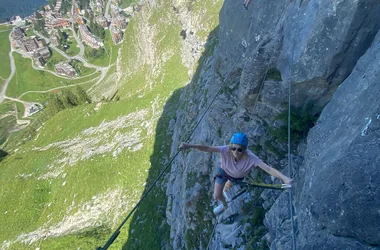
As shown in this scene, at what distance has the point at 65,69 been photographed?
149 meters

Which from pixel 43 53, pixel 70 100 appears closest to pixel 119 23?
pixel 43 53

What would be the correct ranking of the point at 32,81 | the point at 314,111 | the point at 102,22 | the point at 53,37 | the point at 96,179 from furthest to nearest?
the point at 53,37, the point at 102,22, the point at 32,81, the point at 96,179, the point at 314,111

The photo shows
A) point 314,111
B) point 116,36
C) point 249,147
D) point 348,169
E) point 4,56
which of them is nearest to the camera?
point 348,169

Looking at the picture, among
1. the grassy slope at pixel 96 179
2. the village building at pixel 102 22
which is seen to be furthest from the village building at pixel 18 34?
the grassy slope at pixel 96 179

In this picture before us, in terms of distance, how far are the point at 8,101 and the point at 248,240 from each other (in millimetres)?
158963

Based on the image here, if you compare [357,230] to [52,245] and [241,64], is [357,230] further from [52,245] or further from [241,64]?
[52,245]

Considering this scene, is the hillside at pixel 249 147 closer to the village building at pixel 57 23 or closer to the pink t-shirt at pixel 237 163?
the pink t-shirt at pixel 237 163

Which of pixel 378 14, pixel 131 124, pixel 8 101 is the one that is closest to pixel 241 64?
pixel 378 14

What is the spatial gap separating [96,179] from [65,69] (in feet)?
434

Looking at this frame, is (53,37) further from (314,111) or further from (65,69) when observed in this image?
(314,111)

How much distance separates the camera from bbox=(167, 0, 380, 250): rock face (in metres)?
6.07

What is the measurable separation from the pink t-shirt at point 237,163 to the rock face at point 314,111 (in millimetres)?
1577

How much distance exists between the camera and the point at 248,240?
36.2 ft

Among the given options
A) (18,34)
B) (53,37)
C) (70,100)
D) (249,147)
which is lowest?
(249,147)
